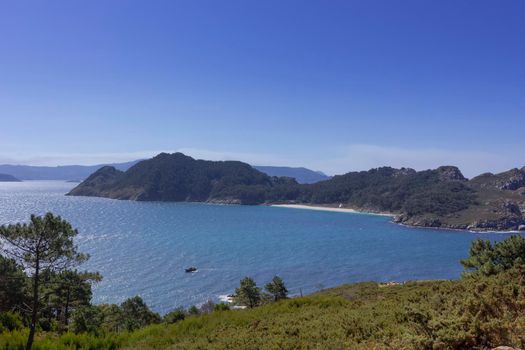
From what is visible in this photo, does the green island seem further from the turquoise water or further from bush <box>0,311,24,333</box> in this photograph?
the turquoise water

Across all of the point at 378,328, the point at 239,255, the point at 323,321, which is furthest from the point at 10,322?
the point at 239,255

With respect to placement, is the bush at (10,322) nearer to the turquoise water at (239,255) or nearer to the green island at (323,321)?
the green island at (323,321)

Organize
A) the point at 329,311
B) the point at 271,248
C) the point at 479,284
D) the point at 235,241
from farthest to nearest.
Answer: the point at 235,241 → the point at 271,248 → the point at 329,311 → the point at 479,284

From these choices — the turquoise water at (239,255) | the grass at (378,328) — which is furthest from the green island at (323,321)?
the turquoise water at (239,255)

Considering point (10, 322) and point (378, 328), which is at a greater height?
point (378, 328)

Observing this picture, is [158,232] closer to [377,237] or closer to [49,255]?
[377,237]

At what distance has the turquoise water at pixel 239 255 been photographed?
78.5m

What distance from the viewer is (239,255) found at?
108m

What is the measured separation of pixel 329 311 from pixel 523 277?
785cm

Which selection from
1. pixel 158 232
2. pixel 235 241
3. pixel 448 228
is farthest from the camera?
pixel 448 228

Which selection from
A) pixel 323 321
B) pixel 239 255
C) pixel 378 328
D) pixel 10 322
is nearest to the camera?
pixel 378 328

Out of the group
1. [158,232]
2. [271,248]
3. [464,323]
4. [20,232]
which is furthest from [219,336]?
[158,232]

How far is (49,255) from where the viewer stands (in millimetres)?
19719

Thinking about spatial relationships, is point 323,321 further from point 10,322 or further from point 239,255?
point 239,255
